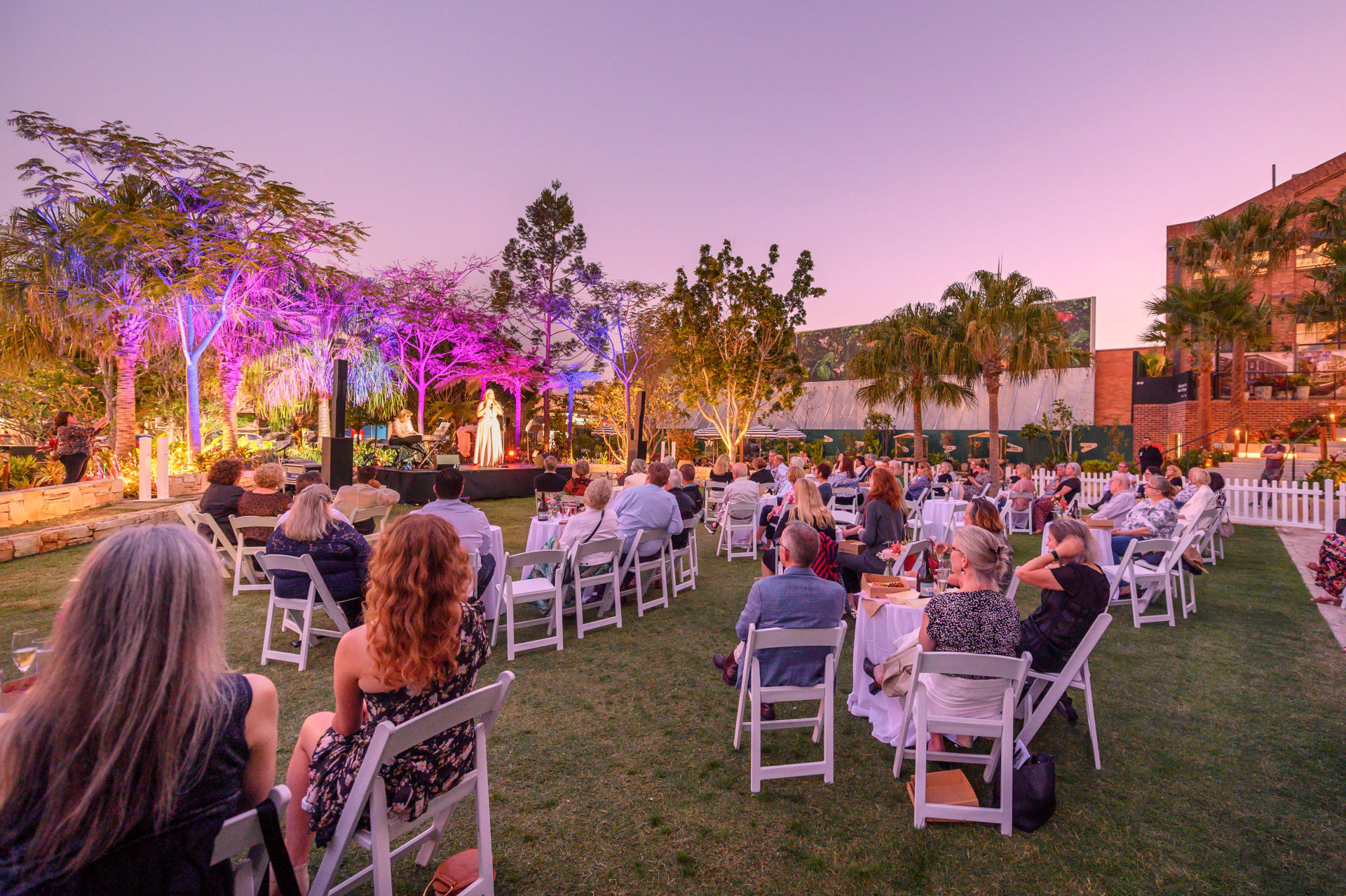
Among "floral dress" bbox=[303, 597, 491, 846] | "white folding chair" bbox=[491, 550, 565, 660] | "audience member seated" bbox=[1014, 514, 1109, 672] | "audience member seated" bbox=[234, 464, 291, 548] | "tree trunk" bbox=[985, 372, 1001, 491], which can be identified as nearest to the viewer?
"floral dress" bbox=[303, 597, 491, 846]

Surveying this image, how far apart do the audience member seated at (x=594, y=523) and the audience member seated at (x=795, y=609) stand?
2213 millimetres

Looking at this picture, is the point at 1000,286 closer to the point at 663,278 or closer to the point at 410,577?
the point at 663,278

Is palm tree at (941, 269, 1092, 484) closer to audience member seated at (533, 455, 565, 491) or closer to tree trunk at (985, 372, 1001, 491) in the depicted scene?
tree trunk at (985, 372, 1001, 491)

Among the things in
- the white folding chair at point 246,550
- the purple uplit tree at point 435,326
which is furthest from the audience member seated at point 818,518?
the purple uplit tree at point 435,326

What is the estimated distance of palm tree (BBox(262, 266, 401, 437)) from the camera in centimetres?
1708

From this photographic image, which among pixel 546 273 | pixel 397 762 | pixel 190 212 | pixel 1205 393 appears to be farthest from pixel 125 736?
pixel 546 273

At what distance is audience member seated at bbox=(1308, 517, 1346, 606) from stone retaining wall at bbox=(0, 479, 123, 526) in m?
15.0

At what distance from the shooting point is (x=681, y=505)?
7.14 meters

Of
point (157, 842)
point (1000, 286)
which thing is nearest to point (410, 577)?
point (157, 842)

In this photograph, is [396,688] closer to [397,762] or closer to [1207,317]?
[397,762]

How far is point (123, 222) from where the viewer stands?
11008 mm

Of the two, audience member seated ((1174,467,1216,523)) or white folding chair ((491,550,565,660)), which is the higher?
audience member seated ((1174,467,1216,523))

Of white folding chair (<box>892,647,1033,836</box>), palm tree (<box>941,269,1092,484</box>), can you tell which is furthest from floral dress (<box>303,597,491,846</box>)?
palm tree (<box>941,269,1092,484</box>)

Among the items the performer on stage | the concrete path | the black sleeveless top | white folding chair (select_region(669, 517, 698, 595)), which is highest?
the performer on stage
